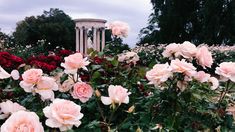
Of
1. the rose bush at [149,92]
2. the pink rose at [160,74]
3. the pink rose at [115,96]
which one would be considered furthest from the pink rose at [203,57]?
the pink rose at [115,96]

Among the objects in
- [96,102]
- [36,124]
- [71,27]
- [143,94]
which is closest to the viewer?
[36,124]

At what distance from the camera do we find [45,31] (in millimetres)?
41781

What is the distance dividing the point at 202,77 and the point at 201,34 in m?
26.3

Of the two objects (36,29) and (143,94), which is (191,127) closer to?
(143,94)

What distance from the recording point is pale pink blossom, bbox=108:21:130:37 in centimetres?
310

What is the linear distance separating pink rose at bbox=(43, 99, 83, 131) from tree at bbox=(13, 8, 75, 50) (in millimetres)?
37624

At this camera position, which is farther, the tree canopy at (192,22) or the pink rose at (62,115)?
the tree canopy at (192,22)

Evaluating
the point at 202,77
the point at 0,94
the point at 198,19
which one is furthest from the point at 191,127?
Answer: the point at 198,19

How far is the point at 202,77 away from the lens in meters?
2.55

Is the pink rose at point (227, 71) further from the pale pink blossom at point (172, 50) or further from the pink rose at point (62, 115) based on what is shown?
the pink rose at point (62, 115)

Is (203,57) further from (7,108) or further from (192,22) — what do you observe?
(192,22)

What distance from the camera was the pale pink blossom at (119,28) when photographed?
3.10m

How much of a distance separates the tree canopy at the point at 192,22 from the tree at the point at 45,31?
1208 centimetres

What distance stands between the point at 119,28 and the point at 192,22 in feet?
92.8
